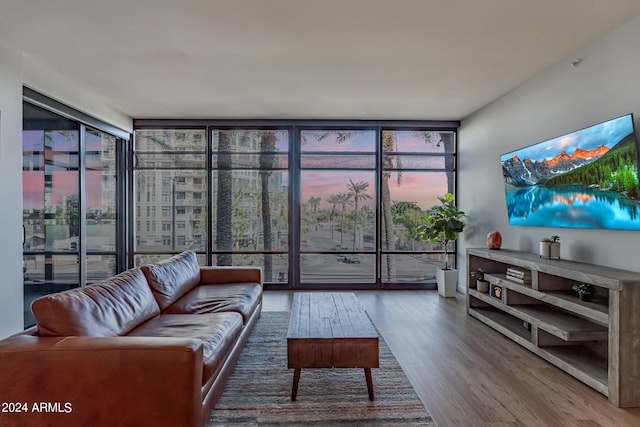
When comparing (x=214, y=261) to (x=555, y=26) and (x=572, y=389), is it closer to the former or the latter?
(x=572, y=389)

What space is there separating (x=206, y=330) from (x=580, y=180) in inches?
133

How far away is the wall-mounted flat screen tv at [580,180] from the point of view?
8.77 ft

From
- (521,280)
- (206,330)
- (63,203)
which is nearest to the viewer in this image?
(206,330)

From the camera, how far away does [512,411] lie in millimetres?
2289

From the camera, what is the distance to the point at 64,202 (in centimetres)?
420

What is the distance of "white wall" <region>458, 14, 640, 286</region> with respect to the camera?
2812mm

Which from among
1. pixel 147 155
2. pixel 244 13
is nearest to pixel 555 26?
pixel 244 13

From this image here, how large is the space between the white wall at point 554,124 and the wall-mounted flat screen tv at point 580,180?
123 millimetres

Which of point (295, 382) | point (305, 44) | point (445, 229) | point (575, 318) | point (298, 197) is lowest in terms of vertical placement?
point (295, 382)

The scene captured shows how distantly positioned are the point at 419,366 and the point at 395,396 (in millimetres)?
589

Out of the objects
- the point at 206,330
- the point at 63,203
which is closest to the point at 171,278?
the point at 206,330

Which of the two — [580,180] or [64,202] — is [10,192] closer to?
[64,202]

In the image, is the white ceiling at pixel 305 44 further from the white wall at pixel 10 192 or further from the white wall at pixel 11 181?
the white wall at pixel 10 192

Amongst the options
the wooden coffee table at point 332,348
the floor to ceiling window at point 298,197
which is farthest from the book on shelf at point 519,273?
the floor to ceiling window at point 298,197
